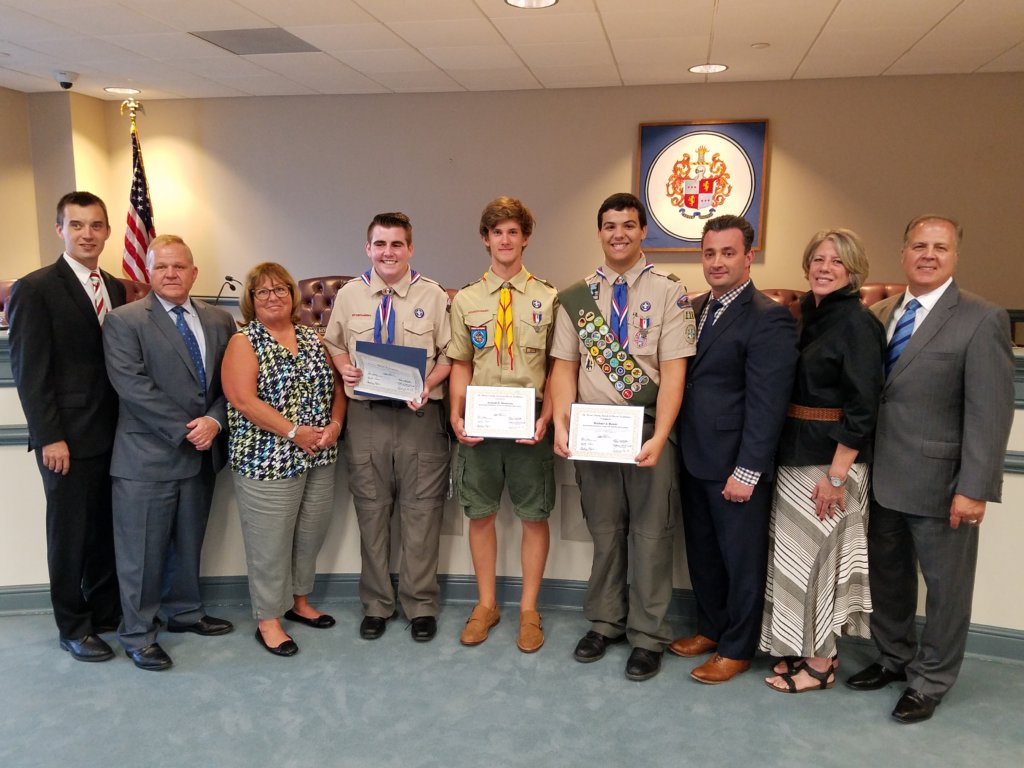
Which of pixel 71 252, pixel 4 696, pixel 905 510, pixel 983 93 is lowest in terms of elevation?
pixel 4 696

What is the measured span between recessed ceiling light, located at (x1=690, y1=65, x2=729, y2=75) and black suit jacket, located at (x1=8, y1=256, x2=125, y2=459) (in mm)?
4589

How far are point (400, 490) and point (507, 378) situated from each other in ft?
2.02

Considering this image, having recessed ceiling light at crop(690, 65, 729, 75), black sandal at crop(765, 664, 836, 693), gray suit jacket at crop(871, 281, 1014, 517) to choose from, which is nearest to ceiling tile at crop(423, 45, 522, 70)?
recessed ceiling light at crop(690, 65, 729, 75)

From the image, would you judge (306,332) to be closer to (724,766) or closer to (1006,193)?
(724,766)

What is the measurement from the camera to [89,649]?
254 cm

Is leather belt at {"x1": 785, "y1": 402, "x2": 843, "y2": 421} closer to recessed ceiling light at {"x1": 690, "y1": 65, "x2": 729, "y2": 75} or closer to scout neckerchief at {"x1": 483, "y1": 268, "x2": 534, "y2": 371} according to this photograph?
scout neckerchief at {"x1": 483, "y1": 268, "x2": 534, "y2": 371}

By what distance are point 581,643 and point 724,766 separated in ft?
2.27

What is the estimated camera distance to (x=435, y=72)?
5738 millimetres

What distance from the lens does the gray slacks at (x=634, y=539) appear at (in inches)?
95.3

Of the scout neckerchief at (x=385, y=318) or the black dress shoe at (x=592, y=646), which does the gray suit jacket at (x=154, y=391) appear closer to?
the scout neckerchief at (x=385, y=318)

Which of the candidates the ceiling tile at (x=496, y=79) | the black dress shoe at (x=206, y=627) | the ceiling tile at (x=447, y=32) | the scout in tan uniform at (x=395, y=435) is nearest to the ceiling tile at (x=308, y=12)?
the ceiling tile at (x=447, y=32)

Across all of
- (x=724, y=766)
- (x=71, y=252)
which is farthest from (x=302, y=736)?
(x=71, y=252)

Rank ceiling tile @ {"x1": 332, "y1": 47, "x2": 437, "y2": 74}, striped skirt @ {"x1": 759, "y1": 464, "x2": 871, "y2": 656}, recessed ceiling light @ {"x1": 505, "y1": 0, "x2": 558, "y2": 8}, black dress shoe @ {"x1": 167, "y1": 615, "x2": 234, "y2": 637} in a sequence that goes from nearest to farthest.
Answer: striped skirt @ {"x1": 759, "y1": 464, "x2": 871, "y2": 656} < black dress shoe @ {"x1": 167, "y1": 615, "x2": 234, "y2": 637} < recessed ceiling light @ {"x1": 505, "y1": 0, "x2": 558, "y2": 8} < ceiling tile @ {"x1": 332, "y1": 47, "x2": 437, "y2": 74}

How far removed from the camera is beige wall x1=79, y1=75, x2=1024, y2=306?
5730 millimetres
